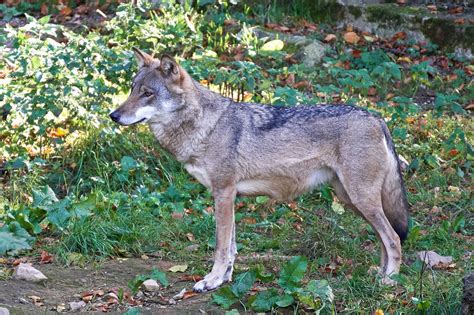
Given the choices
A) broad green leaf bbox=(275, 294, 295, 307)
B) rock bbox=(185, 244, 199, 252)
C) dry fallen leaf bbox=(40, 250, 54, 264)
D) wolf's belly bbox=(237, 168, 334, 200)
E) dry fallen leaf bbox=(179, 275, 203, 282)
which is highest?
wolf's belly bbox=(237, 168, 334, 200)

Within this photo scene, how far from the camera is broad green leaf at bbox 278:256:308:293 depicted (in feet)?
18.8

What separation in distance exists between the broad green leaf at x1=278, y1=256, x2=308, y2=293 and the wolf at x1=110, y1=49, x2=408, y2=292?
0.64 meters

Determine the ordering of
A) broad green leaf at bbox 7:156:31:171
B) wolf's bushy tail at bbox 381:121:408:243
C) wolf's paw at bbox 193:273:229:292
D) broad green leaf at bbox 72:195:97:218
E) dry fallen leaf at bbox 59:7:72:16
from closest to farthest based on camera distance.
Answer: wolf's paw at bbox 193:273:229:292
wolf's bushy tail at bbox 381:121:408:243
broad green leaf at bbox 72:195:97:218
broad green leaf at bbox 7:156:31:171
dry fallen leaf at bbox 59:7:72:16

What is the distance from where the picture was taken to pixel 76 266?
6.53 m

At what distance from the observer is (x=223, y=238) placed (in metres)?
6.29

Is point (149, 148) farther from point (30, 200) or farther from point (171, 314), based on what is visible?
point (171, 314)

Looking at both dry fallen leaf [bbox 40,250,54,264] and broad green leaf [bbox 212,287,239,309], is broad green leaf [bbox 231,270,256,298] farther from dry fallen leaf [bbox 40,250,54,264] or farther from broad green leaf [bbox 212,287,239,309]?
dry fallen leaf [bbox 40,250,54,264]

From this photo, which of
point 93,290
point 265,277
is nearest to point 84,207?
point 93,290

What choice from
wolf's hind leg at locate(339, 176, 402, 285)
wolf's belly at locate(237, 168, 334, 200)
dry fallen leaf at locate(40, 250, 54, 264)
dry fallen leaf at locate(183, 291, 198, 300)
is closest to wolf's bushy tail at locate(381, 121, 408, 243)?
wolf's hind leg at locate(339, 176, 402, 285)

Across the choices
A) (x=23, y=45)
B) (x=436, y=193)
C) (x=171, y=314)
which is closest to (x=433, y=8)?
(x=436, y=193)

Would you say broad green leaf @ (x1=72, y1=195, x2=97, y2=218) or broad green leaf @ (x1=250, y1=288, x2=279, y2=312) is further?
broad green leaf @ (x1=72, y1=195, x2=97, y2=218)

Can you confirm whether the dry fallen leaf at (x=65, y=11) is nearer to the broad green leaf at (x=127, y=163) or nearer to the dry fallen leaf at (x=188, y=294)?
the broad green leaf at (x=127, y=163)

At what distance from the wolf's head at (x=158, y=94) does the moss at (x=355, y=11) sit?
5.65 meters

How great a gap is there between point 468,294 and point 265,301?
1.35 metres
